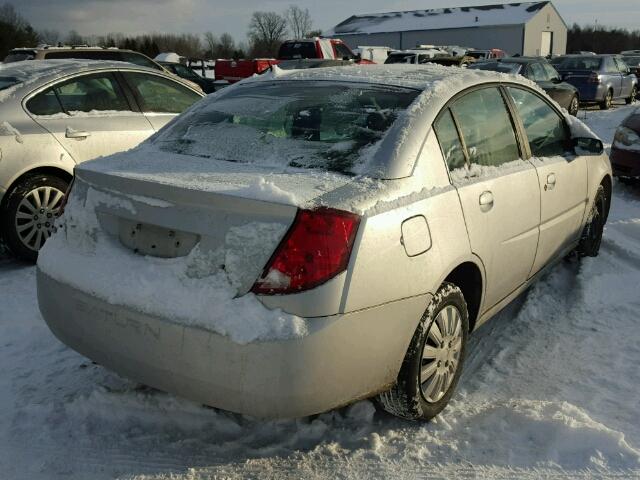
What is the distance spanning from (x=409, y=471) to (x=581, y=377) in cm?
127

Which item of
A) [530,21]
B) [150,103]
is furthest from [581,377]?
[530,21]

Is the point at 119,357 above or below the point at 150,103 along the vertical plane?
below

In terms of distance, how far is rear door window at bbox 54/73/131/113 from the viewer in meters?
5.36

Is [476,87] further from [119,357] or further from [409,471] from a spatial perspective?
[119,357]

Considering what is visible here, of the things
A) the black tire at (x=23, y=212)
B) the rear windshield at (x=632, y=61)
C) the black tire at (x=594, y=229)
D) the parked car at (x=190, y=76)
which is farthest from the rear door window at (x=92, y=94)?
the rear windshield at (x=632, y=61)

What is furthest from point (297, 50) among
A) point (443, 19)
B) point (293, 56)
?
point (443, 19)

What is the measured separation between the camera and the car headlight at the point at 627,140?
25.1ft

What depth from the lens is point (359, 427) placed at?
287 cm

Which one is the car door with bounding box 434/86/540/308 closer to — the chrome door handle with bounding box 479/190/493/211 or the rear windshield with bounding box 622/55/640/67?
the chrome door handle with bounding box 479/190/493/211

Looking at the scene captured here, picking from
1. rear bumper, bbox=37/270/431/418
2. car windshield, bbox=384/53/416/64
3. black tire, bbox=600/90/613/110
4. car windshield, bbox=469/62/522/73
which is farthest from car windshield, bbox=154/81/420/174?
car windshield, bbox=384/53/416/64

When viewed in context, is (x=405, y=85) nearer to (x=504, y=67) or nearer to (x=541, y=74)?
(x=504, y=67)

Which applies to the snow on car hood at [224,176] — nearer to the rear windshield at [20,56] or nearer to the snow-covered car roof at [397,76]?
the snow-covered car roof at [397,76]

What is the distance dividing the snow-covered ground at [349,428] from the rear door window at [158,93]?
2.87m

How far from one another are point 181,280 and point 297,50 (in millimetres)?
19221
